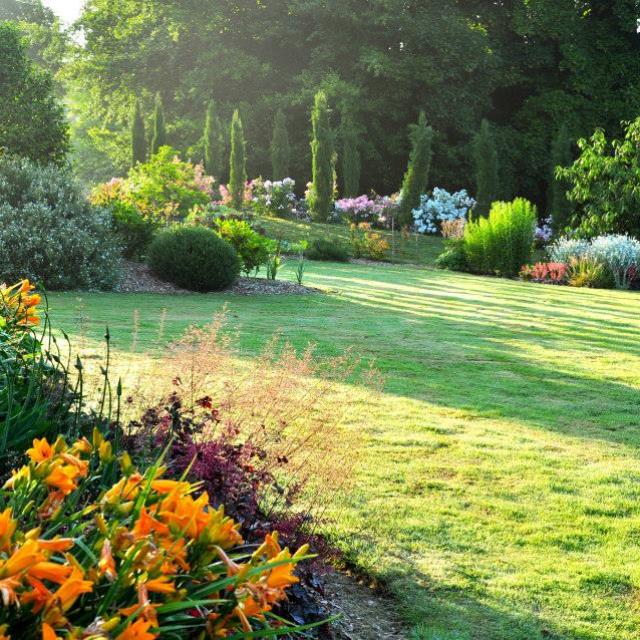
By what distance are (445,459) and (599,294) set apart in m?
10.7

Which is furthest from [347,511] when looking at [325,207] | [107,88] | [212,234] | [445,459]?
[107,88]

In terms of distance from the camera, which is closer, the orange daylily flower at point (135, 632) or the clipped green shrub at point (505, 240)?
the orange daylily flower at point (135, 632)

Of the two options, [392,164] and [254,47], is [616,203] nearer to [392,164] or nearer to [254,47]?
[392,164]

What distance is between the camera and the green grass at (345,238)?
70.9 ft

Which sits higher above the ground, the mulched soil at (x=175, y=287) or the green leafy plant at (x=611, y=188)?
the green leafy plant at (x=611, y=188)

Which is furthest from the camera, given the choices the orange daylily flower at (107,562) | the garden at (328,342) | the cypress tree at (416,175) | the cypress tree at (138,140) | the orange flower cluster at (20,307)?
the cypress tree at (138,140)

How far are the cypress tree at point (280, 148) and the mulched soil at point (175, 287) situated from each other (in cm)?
1798

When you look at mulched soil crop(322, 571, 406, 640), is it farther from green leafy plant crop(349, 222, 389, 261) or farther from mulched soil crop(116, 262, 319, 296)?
green leafy plant crop(349, 222, 389, 261)

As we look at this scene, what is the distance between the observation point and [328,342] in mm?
7691

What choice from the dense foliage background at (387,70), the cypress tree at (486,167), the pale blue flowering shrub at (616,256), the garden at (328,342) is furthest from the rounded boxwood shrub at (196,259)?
the dense foliage background at (387,70)

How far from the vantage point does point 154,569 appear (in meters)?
1.24

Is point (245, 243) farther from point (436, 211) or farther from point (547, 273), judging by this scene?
point (436, 211)

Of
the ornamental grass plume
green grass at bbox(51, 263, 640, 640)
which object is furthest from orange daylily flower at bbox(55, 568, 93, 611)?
green grass at bbox(51, 263, 640, 640)

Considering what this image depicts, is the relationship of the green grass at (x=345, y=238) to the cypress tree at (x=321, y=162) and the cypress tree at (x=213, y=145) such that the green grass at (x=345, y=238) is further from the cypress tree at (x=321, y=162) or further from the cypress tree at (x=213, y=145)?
the cypress tree at (x=213, y=145)
